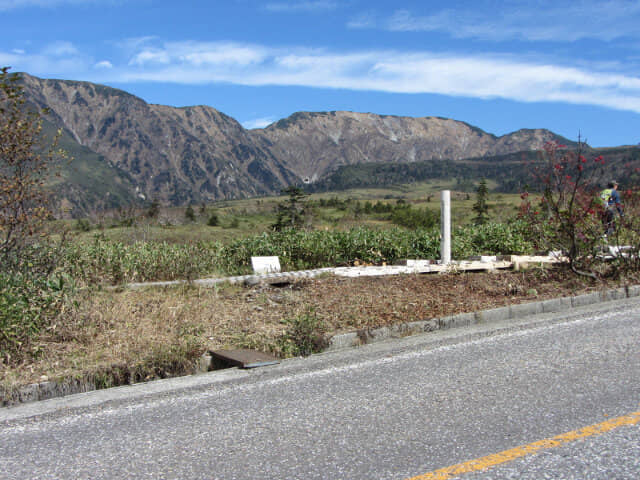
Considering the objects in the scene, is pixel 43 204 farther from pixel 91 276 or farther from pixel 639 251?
pixel 639 251

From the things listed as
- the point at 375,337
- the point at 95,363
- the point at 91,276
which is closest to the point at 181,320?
the point at 95,363

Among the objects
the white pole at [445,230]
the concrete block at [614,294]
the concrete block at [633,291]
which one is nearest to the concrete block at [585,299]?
the concrete block at [614,294]

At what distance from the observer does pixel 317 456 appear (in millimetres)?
3547

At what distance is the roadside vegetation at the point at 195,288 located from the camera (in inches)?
229

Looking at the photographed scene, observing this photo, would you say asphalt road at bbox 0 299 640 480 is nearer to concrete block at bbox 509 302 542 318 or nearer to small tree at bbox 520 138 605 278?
concrete block at bbox 509 302 542 318

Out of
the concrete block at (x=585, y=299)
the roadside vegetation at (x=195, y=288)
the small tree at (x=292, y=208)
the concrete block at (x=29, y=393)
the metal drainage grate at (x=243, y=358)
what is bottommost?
the concrete block at (x=29, y=393)

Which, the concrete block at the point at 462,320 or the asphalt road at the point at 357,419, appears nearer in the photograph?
the asphalt road at the point at 357,419

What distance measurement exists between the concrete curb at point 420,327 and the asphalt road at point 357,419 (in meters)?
0.25

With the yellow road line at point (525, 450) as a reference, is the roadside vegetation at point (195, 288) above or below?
above

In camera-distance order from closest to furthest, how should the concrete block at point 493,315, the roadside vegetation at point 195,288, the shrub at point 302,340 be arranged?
the roadside vegetation at point 195,288
the shrub at point 302,340
the concrete block at point 493,315

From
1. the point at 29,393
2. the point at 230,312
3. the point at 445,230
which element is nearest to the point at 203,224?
the point at 445,230

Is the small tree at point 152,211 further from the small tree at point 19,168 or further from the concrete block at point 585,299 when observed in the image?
the concrete block at point 585,299

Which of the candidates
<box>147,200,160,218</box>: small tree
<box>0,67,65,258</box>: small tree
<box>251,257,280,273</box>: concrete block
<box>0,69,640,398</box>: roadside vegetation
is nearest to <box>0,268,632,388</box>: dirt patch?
<box>0,69,640,398</box>: roadside vegetation

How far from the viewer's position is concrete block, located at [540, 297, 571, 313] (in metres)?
8.19
